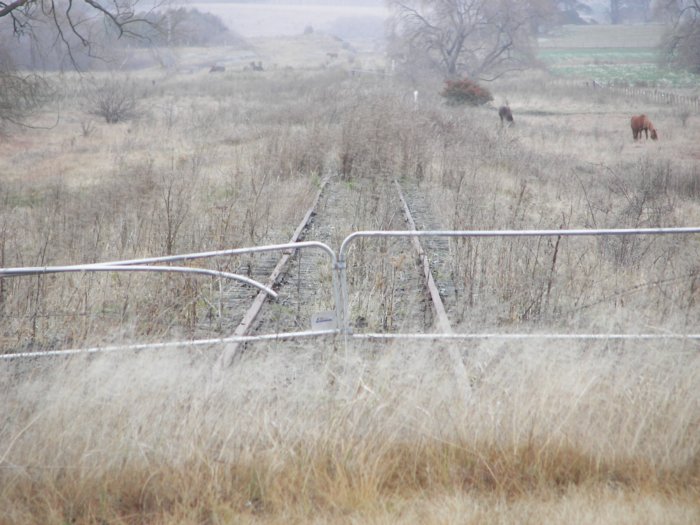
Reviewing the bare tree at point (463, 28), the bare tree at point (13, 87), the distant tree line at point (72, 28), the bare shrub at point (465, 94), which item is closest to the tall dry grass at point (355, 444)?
the distant tree line at point (72, 28)

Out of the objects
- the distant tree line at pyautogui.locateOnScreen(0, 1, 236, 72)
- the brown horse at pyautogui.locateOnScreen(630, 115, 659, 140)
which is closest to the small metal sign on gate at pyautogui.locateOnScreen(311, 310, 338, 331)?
the distant tree line at pyautogui.locateOnScreen(0, 1, 236, 72)

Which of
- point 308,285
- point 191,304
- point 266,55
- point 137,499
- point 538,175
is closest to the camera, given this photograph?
point 137,499

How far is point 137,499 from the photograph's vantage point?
3445mm

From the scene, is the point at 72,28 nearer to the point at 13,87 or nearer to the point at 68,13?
the point at 68,13

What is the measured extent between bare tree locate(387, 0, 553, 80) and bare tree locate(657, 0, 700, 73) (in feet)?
90.2

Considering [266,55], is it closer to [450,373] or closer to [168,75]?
[168,75]

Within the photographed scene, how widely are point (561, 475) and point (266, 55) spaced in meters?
115

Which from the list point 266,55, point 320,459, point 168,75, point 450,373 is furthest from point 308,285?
point 266,55

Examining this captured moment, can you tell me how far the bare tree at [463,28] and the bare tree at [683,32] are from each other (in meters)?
27.5

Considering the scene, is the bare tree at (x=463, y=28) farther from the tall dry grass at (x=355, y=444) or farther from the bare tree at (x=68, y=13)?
the tall dry grass at (x=355, y=444)

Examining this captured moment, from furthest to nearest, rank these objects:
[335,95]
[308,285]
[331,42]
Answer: [331,42] → [335,95] → [308,285]

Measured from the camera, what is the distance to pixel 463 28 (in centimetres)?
5525

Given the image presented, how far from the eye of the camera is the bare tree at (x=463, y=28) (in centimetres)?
5509

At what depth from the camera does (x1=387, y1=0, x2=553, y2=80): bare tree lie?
2169 inches
